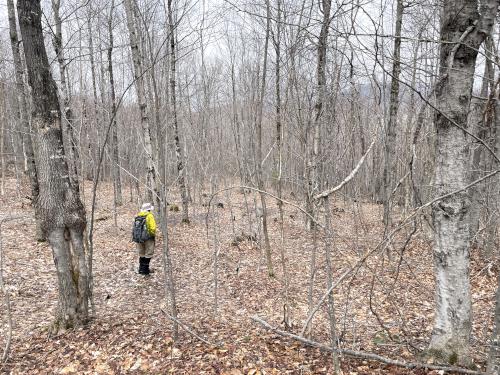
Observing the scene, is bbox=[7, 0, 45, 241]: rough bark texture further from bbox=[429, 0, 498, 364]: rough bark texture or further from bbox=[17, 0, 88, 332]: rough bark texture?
bbox=[429, 0, 498, 364]: rough bark texture

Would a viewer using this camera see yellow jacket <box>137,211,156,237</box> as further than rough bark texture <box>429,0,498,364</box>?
Yes

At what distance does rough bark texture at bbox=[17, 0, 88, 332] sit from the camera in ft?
13.9

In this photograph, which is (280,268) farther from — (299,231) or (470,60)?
(470,60)

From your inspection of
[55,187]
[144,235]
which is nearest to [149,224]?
[144,235]

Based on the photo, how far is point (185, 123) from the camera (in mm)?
12906

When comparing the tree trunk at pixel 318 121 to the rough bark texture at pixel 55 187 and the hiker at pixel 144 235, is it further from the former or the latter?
the hiker at pixel 144 235

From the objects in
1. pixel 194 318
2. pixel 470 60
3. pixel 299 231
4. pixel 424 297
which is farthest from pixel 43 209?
pixel 299 231

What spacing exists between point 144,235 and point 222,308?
8.00 ft

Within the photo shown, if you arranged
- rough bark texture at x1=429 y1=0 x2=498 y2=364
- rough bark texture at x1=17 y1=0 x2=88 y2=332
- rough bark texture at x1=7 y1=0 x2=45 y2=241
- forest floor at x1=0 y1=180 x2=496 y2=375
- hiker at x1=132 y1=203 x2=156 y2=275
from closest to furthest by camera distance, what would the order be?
1. rough bark texture at x1=429 y1=0 x2=498 y2=364
2. forest floor at x1=0 y1=180 x2=496 y2=375
3. rough bark texture at x1=17 y1=0 x2=88 y2=332
4. hiker at x1=132 y1=203 x2=156 y2=275
5. rough bark texture at x1=7 y1=0 x2=45 y2=241

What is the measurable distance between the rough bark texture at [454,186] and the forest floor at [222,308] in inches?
12.4

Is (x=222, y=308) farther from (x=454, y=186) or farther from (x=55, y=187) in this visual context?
(x=454, y=186)

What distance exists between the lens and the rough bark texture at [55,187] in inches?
167

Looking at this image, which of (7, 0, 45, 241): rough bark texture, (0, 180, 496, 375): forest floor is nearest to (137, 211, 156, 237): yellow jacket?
(0, 180, 496, 375): forest floor

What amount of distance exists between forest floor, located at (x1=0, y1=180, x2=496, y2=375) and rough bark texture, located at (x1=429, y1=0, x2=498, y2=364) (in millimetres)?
314
